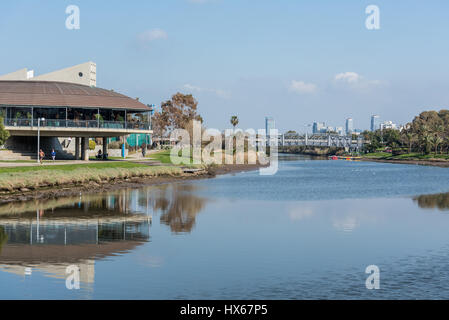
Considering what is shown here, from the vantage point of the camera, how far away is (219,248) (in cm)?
2761

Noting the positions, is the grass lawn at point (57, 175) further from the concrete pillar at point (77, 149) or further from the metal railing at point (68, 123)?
the concrete pillar at point (77, 149)

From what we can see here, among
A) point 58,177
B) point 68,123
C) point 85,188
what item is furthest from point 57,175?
point 68,123

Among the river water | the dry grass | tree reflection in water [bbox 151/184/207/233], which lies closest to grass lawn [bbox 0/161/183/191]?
the dry grass

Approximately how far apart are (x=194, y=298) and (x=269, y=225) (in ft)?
55.9

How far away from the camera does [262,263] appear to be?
24.1m

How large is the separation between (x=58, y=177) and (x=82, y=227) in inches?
804

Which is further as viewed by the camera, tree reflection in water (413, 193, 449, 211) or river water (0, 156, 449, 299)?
tree reflection in water (413, 193, 449, 211)

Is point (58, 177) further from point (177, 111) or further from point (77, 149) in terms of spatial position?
point (177, 111)

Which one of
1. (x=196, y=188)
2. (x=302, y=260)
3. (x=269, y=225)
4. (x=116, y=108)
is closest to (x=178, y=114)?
(x=116, y=108)

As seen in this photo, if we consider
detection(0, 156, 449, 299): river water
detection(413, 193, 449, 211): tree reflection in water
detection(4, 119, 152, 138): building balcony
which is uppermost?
detection(4, 119, 152, 138): building balcony

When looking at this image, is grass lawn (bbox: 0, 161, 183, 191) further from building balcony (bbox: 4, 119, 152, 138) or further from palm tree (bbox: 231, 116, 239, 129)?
palm tree (bbox: 231, 116, 239, 129)

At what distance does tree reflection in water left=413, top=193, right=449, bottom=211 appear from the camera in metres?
48.4

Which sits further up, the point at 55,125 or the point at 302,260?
the point at 55,125
